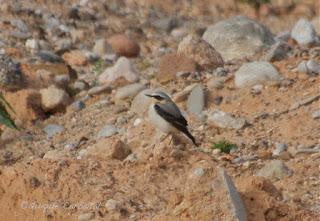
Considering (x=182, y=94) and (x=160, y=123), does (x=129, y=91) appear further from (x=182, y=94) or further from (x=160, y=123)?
(x=160, y=123)

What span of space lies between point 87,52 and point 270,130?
220 inches

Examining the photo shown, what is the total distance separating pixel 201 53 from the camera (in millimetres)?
14953

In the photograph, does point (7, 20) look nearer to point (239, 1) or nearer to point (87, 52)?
point (87, 52)

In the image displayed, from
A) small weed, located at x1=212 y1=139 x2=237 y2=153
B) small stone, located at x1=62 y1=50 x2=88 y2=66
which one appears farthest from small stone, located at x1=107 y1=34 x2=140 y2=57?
small weed, located at x1=212 y1=139 x2=237 y2=153

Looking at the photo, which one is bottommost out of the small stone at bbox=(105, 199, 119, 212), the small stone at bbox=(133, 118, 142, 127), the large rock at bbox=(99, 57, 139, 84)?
the large rock at bbox=(99, 57, 139, 84)

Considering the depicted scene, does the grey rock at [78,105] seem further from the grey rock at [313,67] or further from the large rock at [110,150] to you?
the large rock at [110,150]

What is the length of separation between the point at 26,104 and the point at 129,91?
145 cm

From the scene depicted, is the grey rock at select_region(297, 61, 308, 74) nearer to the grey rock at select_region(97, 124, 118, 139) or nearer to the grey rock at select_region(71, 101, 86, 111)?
the grey rock at select_region(97, 124, 118, 139)

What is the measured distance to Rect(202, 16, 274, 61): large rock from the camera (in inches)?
627

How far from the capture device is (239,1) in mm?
23484

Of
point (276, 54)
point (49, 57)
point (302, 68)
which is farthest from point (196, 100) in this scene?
point (49, 57)

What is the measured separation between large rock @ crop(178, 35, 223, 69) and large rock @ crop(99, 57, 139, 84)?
0.81 m

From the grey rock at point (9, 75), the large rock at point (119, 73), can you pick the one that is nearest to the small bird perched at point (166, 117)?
the large rock at point (119, 73)

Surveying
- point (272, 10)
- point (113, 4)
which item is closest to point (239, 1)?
point (272, 10)
